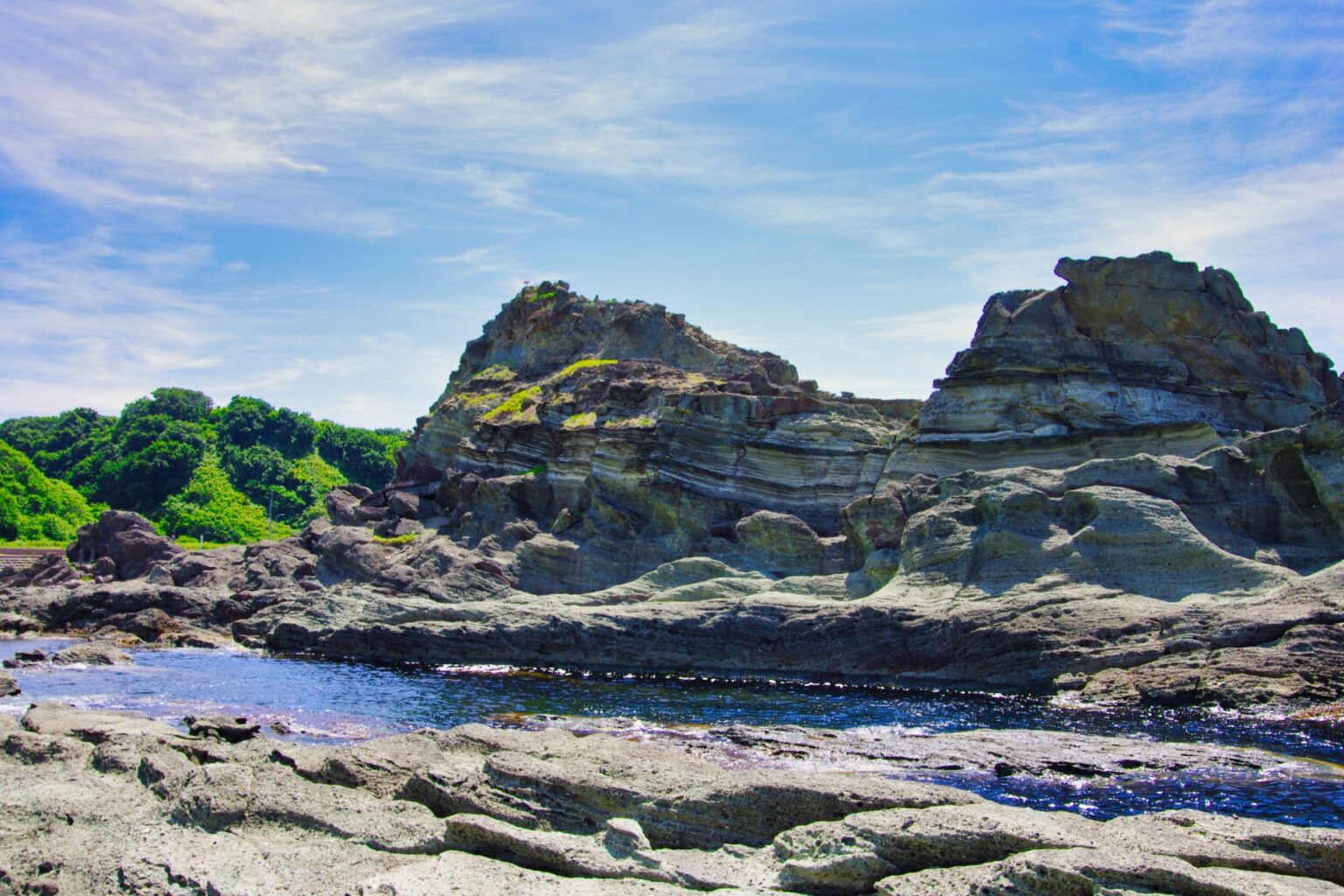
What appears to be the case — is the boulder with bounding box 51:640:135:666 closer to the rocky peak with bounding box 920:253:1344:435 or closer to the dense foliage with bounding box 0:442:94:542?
the rocky peak with bounding box 920:253:1344:435

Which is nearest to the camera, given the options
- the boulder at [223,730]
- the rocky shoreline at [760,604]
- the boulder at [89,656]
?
the rocky shoreline at [760,604]

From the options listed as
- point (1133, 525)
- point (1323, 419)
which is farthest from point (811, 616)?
point (1323, 419)

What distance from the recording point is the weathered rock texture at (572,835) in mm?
11070

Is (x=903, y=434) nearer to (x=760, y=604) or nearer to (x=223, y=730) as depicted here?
(x=760, y=604)

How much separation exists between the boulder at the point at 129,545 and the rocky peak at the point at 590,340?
870 inches

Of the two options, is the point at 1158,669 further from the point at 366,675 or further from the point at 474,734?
the point at 366,675

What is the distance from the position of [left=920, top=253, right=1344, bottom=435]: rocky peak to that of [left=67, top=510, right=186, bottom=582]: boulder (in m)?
42.8

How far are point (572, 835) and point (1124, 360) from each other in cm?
3886

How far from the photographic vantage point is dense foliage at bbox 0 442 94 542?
83.9 m

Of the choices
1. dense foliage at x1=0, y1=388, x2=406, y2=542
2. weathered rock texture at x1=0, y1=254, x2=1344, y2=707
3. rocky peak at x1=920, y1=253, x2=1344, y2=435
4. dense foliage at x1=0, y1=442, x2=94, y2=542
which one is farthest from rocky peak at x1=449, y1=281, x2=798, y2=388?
dense foliage at x1=0, y1=442, x2=94, y2=542

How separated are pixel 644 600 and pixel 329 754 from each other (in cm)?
2557

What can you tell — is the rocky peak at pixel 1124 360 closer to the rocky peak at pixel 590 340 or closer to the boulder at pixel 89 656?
the rocky peak at pixel 590 340

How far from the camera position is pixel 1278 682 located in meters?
26.4

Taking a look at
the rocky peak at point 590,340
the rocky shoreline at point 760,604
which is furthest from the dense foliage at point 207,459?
the rocky shoreline at point 760,604
